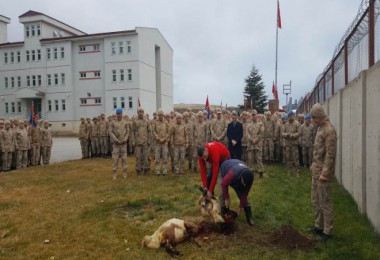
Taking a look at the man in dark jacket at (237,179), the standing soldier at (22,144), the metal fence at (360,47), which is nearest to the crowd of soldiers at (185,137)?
the metal fence at (360,47)

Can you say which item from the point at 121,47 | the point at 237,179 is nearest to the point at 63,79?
the point at 121,47

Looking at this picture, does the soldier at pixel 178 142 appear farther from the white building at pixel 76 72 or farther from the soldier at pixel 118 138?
the white building at pixel 76 72

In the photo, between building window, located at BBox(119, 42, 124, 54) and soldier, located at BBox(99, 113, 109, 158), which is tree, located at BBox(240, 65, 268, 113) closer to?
building window, located at BBox(119, 42, 124, 54)

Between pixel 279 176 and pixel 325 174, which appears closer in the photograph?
pixel 325 174

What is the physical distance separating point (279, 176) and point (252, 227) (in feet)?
19.1

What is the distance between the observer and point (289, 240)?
18.8 ft

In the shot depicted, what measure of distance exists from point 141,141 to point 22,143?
6.55m

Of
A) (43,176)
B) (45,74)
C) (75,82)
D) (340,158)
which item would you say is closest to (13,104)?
(45,74)

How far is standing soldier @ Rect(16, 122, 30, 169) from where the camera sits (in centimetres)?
1579

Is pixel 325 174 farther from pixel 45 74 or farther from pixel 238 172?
pixel 45 74

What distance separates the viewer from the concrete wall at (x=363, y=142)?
19.3ft

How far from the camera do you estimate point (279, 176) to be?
1209cm

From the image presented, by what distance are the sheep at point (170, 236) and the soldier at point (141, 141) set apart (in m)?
6.98

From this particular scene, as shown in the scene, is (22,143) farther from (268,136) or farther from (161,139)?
(268,136)
